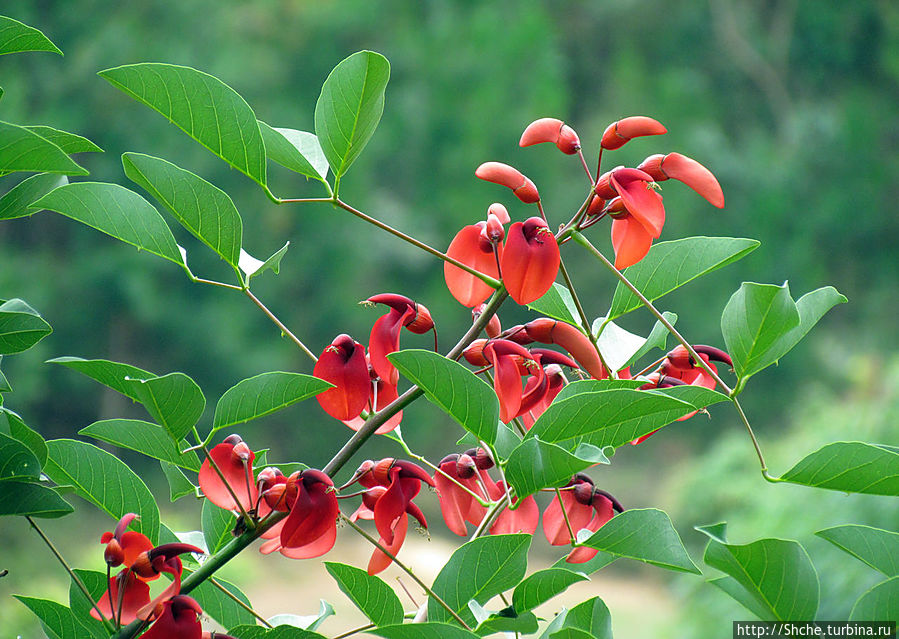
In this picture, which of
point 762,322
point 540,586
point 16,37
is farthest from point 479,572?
point 16,37

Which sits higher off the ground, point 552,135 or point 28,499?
point 552,135

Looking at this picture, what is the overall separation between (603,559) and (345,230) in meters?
3.75

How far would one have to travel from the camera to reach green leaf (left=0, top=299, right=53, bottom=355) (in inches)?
10.6

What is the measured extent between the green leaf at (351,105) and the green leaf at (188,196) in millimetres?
41

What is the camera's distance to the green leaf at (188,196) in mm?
268

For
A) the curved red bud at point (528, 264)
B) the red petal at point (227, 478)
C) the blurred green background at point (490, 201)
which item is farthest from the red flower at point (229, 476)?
the blurred green background at point (490, 201)

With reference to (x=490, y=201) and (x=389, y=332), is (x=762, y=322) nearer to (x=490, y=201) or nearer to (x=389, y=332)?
(x=389, y=332)

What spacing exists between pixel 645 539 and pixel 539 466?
43 mm

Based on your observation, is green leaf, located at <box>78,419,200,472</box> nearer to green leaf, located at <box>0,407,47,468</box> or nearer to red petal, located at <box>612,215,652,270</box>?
green leaf, located at <box>0,407,47,468</box>

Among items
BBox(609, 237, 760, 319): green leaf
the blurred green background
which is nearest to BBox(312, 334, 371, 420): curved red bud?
BBox(609, 237, 760, 319): green leaf

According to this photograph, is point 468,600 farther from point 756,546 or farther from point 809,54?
point 809,54

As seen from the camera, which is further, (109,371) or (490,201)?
(490,201)

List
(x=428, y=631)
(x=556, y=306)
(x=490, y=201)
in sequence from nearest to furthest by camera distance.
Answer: (x=428, y=631), (x=556, y=306), (x=490, y=201)

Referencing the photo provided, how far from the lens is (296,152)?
30cm
